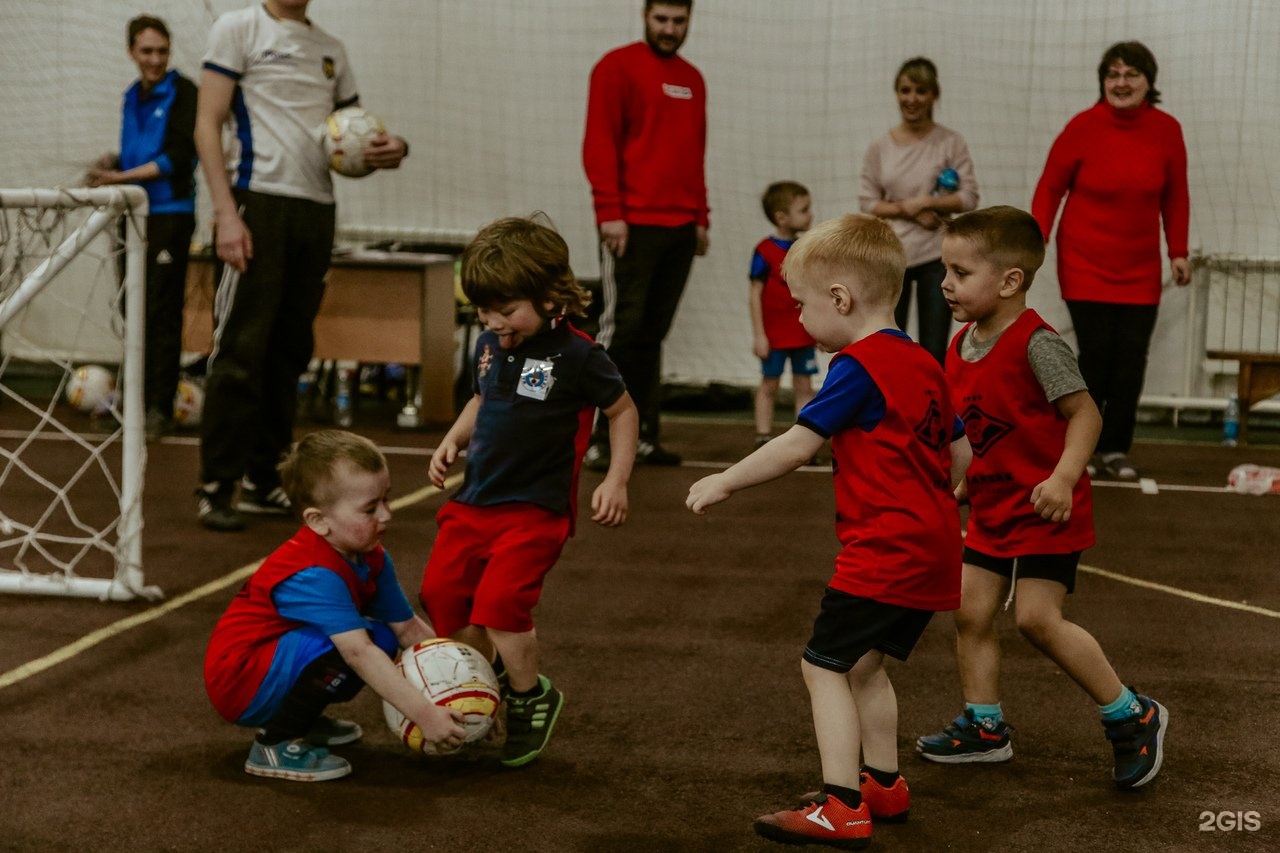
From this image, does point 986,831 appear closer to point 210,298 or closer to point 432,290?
point 432,290

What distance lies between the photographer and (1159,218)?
21.6ft

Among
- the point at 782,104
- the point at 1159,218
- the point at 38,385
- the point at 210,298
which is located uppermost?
the point at 782,104

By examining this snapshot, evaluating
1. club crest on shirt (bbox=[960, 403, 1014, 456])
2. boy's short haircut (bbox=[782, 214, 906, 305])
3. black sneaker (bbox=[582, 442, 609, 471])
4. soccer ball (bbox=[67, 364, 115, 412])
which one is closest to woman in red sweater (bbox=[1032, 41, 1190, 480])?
black sneaker (bbox=[582, 442, 609, 471])

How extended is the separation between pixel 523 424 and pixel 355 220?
6.98m

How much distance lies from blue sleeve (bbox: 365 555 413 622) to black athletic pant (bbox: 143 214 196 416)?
16.1 ft

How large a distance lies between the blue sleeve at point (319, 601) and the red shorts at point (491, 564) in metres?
0.23

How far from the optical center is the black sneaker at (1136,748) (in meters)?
2.88

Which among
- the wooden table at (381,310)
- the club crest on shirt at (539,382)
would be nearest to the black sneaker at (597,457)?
the wooden table at (381,310)

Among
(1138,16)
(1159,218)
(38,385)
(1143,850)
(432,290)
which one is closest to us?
(1143,850)

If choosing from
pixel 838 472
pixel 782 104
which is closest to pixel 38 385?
pixel 782 104

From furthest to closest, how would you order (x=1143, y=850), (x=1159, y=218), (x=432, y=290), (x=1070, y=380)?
(x=432, y=290)
(x=1159, y=218)
(x=1070, y=380)
(x=1143, y=850)

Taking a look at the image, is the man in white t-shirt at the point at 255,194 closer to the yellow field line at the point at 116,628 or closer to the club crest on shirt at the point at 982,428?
the yellow field line at the point at 116,628

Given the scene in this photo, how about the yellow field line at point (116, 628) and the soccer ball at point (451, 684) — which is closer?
the soccer ball at point (451, 684)

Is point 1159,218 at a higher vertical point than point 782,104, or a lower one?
lower
